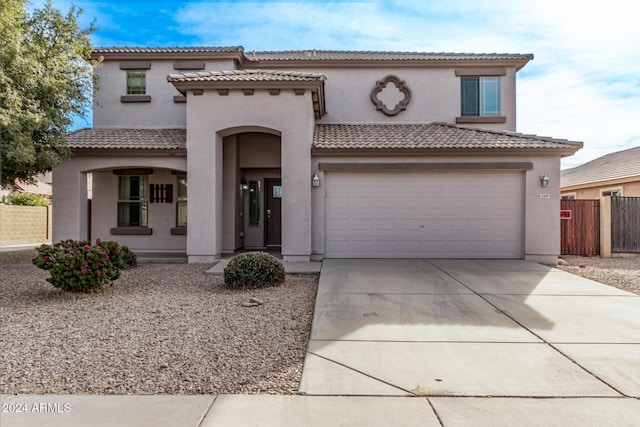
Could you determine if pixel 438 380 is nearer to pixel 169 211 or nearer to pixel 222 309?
pixel 222 309

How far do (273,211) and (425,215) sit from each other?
5.58m

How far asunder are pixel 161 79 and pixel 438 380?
13.7m

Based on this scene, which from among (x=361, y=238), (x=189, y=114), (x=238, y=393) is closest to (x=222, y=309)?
(x=238, y=393)

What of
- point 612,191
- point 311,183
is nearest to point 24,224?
point 311,183

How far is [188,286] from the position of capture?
844cm

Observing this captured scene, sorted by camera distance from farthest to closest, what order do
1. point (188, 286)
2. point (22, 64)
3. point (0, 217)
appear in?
point (0, 217)
point (22, 64)
point (188, 286)

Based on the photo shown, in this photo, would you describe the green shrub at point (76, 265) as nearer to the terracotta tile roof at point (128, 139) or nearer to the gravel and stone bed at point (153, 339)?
the gravel and stone bed at point (153, 339)

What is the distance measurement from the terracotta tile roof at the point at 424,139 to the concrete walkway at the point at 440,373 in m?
5.30

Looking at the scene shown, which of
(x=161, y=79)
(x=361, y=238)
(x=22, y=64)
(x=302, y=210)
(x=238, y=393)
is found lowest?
(x=238, y=393)

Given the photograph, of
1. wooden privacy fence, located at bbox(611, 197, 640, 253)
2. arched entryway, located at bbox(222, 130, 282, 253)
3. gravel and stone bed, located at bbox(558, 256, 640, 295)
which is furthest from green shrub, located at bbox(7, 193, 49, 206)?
wooden privacy fence, located at bbox(611, 197, 640, 253)

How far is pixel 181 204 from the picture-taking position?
13.5m

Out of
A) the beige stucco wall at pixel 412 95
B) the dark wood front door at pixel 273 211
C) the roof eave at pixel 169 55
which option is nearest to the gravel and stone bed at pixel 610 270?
the beige stucco wall at pixel 412 95

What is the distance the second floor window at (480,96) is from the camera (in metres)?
14.5

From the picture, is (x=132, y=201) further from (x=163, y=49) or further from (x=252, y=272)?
(x=252, y=272)
